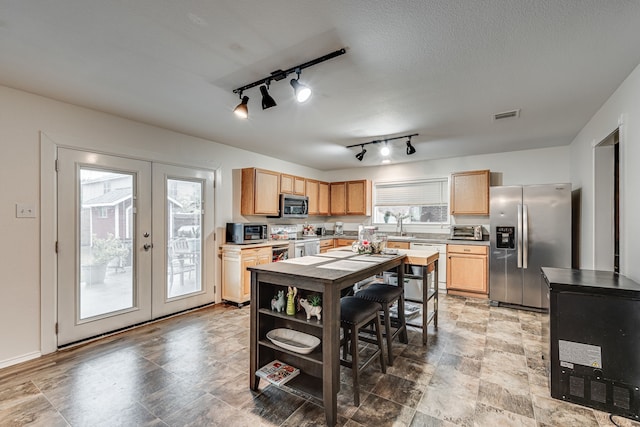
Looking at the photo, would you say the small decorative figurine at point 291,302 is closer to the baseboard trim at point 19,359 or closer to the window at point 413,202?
the baseboard trim at point 19,359

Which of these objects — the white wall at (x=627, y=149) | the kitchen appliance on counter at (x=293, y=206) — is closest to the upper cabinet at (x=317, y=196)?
the kitchen appliance on counter at (x=293, y=206)

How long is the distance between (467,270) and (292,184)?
11.1 ft

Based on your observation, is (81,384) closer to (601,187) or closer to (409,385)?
(409,385)

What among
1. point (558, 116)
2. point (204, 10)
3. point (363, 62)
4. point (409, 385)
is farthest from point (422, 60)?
point (409, 385)

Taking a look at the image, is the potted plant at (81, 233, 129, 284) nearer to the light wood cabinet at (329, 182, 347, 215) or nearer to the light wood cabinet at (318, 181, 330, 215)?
the light wood cabinet at (318, 181, 330, 215)

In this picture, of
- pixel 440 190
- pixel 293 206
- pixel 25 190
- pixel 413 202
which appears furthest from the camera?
pixel 413 202

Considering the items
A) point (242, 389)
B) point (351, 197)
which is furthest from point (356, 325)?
point (351, 197)

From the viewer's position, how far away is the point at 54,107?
2828 mm

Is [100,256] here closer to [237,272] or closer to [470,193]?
[237,272]

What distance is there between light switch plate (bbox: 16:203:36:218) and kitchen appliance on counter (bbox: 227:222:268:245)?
219cm

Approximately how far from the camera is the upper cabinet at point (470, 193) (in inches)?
194

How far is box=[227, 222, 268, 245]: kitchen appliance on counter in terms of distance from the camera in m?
4.36

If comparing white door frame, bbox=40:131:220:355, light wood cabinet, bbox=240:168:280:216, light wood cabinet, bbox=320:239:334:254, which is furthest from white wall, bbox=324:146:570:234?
white door frame, bbox=40:131:220:355

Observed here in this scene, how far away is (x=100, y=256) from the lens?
10.5 feet
